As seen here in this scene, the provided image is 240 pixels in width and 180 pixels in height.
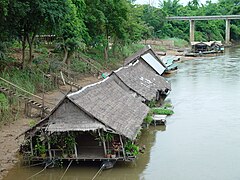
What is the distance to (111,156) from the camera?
51.3ft

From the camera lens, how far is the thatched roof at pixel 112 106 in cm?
1578

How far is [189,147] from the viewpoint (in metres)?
18.7

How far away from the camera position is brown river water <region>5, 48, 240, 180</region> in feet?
51.4

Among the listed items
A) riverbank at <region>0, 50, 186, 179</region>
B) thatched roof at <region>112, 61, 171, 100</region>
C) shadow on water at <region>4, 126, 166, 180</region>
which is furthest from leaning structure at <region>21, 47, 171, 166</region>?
thatched roof at <region>112, 61, 171, 100</region>

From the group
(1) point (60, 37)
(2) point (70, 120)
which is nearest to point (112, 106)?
(2) point (70, 120)

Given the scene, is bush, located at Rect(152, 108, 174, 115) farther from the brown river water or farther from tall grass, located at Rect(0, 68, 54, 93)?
tall grass, located at Rect(0, 68, 54, 93)

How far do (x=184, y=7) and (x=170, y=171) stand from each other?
74.6m

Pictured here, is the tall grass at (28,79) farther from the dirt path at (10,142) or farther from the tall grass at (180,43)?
the tall grass at (180,43)

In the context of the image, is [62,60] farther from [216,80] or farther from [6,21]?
[216,80]

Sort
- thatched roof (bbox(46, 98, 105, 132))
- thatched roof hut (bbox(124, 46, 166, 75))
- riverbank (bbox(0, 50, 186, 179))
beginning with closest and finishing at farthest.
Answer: thatched roof (bbox(46, 98, 105, 132)) → riverbank (bbox(0, 50, 186, 179)) → thatched roof hut (bbox(124, 46, 166, 75))

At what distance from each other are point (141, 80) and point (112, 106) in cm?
A: 838

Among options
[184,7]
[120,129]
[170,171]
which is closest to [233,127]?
[170,171]

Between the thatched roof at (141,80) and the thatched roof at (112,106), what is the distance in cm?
310

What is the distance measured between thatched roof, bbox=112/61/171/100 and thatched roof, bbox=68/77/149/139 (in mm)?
3100
